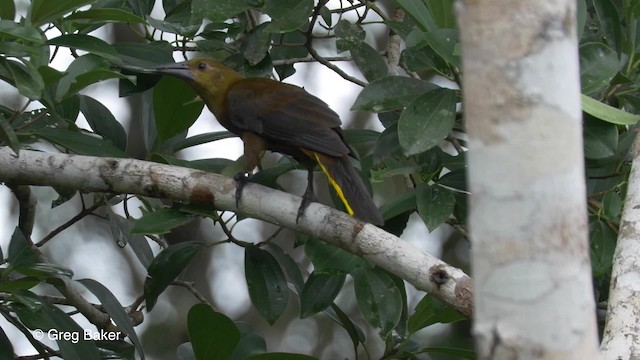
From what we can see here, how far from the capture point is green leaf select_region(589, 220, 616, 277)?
10.4 feet

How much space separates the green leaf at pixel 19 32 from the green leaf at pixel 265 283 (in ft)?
3.72

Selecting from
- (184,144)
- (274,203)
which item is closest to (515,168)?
(274,203)

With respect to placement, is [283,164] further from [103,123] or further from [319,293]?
[103,123]

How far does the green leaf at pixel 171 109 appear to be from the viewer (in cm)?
342

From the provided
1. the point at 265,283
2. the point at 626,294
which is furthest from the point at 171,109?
the point at 626,294

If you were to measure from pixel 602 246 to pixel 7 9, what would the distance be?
79.9 inches

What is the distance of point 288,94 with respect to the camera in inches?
140

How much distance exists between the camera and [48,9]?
2.83 m

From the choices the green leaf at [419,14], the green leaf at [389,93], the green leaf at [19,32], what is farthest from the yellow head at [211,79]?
the green leaf at [419,14]

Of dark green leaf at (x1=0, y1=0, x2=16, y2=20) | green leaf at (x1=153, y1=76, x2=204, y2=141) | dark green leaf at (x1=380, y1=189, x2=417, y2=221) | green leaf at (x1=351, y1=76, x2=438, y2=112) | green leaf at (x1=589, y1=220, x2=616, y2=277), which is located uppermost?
dark green leaf at (x1=0, y1=0, x2=16, y2=20)

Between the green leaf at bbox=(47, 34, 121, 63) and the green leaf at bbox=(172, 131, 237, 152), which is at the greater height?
the green leaf at bbox=(47, 34, 121, 63)

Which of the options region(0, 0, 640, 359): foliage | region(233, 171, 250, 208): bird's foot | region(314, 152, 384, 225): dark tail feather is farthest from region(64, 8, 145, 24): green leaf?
region(314, 152, 384, 225): dark tail feather

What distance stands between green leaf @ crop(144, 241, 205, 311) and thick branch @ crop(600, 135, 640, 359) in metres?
1.48

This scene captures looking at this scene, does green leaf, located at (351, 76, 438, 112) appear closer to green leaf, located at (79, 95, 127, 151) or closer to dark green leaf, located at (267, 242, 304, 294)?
dark green leaf, located at (267, 242, 304, 294)
